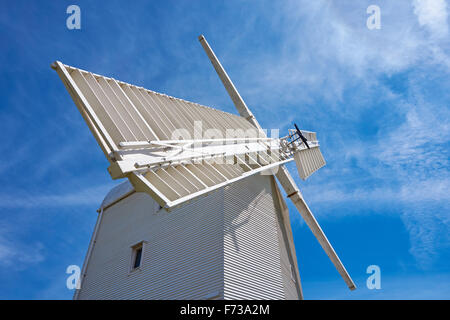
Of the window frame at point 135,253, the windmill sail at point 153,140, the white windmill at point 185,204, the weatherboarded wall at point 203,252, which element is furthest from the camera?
the window frame at point 135,253

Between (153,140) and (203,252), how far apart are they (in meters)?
4.87

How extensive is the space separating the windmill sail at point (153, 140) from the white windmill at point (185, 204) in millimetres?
27

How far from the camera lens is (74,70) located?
7605 millimetres

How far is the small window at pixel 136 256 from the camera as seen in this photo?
12.4 meters

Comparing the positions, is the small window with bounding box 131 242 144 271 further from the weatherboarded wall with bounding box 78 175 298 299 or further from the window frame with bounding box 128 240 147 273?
the weatherboarded wall with bounding box 78 175 298 299

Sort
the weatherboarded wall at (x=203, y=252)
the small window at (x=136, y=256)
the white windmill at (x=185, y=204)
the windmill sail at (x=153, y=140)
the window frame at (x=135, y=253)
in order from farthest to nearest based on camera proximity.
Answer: the small window at (x=136, y=256) → the window frame at (x=135, y=253) → the weatherboarded wall at (x=203, y=252) → the white windmill at (x=185, y=204) → the windmill sail at (x=153, y=140)

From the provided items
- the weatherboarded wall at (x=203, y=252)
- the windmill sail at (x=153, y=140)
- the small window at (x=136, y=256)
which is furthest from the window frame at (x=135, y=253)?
the windmill sail at (x=153, y=140)

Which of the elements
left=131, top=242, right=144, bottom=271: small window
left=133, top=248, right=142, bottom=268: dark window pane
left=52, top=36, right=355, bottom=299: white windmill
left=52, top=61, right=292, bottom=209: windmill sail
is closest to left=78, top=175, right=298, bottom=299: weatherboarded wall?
left=52, top=36, right=355, bottom=299: white windmill

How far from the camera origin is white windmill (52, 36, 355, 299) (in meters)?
6.92

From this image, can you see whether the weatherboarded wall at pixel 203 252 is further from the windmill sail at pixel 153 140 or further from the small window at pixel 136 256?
the windmill sail at pixel 153 140
